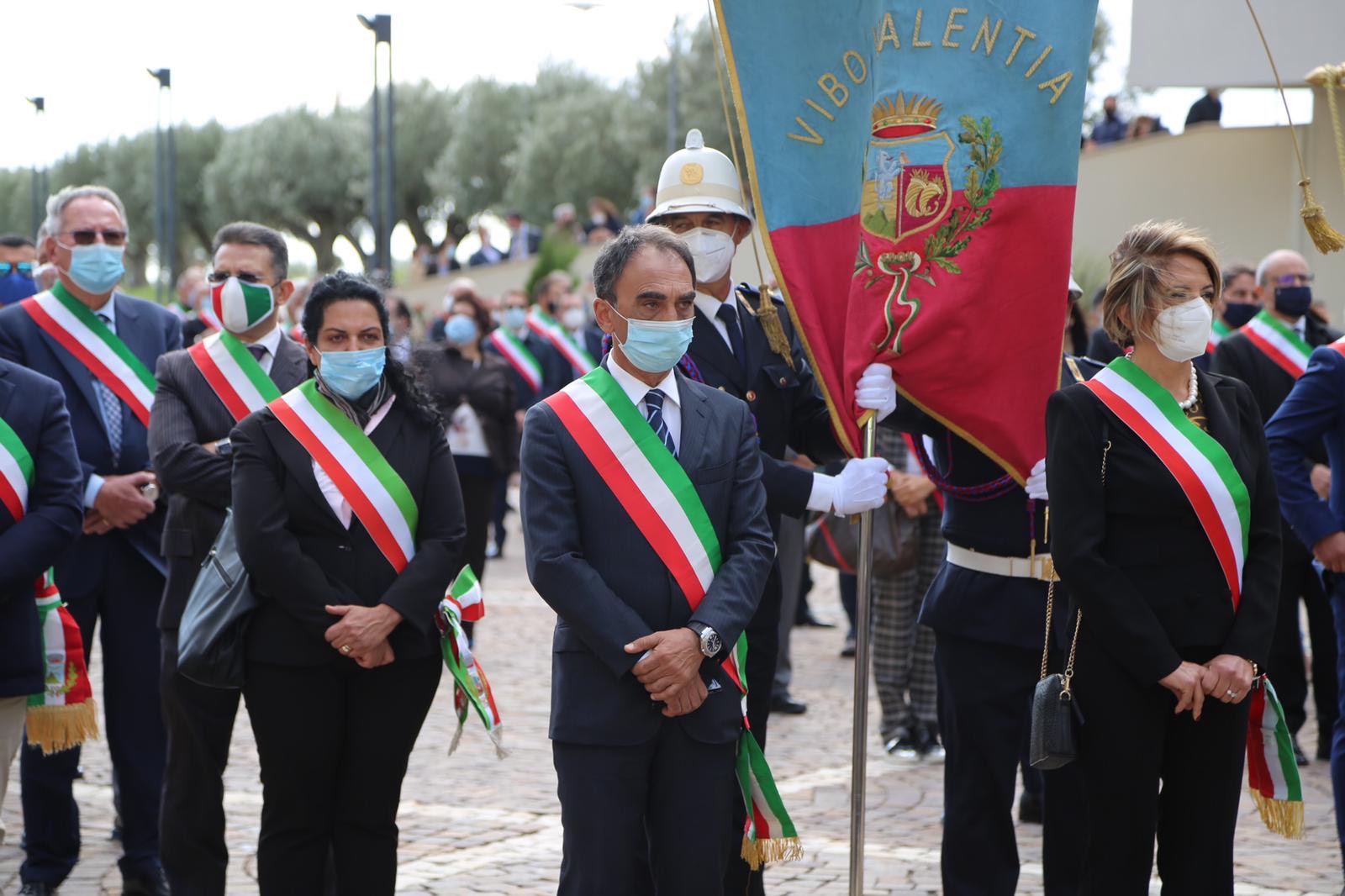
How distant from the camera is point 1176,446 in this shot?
4.24 m

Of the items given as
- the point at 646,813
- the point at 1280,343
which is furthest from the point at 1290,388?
the point at 646,813

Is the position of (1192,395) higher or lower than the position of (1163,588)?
higher

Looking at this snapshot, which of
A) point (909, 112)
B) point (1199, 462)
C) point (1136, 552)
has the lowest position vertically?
point (1136, 552)

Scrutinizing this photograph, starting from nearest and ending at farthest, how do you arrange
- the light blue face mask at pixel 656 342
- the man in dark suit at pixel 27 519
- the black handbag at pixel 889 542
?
the light blue face mask at pixel 656 342
the man in dark suit at pixel 27 519
the black handbag at pixel 889 542

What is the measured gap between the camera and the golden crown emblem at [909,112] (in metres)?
4.69

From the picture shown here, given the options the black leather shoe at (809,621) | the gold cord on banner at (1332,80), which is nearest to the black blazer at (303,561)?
the gold cord on banner at (1332,80)

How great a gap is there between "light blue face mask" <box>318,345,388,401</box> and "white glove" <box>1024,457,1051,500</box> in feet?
6.25

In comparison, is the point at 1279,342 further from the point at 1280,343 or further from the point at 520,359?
the point at 520,359

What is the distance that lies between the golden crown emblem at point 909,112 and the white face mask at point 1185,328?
865 millimetres

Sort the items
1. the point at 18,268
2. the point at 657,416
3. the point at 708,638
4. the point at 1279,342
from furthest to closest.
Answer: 1. the point at 18,268
2. the point at 1279,342
3. the point at 657,416
4. the point at 708,638

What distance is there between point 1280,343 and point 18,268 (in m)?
7.20

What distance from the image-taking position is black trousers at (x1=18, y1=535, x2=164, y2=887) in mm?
5801

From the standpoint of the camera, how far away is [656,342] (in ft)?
13.6

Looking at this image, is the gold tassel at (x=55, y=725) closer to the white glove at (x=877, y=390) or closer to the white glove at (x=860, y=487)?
the white glove at (x=860, y=487)
